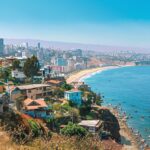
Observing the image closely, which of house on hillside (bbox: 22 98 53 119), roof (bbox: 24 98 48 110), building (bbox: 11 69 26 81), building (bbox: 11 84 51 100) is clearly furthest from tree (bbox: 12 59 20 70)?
house on hillside (bbox: 22 98 53 119)

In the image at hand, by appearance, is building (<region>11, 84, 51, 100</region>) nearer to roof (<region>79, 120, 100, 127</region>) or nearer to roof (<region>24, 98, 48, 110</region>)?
roof (<region>24, 98, 48, 110</region>)

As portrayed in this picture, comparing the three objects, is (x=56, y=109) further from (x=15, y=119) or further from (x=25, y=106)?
(x=15, y=119)

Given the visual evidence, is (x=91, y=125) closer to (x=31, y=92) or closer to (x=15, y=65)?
(x=31, y=92)

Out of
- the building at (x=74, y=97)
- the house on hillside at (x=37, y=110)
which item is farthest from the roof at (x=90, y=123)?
the building at (x=74, y=97)

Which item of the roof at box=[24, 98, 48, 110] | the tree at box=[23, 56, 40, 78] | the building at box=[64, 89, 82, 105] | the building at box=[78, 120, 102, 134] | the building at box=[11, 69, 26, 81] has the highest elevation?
the tree at box=[23, 56, 40, 78]

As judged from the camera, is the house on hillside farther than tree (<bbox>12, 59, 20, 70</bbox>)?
No

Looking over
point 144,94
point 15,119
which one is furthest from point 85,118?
point 144,94
